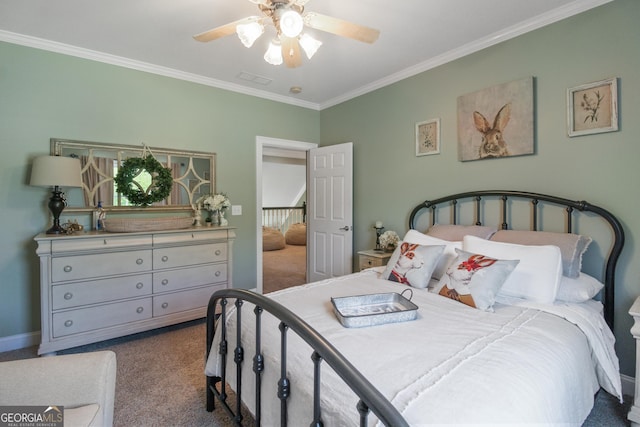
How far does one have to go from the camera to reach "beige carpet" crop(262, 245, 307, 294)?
4746 millimetres

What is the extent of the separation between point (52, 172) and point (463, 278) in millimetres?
3216

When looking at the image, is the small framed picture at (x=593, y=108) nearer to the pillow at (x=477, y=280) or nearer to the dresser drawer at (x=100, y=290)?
the pillow at (x=477, y=280)

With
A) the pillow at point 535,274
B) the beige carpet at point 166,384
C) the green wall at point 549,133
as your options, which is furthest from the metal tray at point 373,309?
the green wall at point 549,133

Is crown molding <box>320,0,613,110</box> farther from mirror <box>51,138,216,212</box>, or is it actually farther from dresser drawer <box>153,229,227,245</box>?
dresser drawer <box>153,229,227,245</box>

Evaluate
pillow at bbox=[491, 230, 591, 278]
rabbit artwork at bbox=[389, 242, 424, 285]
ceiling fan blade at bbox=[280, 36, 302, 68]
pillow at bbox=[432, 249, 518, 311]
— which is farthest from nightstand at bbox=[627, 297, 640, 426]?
ceiling fan blade at bbox=[280, 36, 302, 68]

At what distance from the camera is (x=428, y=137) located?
320 cm

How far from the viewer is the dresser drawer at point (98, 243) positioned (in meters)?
2.45

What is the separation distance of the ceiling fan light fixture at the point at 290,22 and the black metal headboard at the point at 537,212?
2070 mm

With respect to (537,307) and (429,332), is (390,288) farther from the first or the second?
(537,307)

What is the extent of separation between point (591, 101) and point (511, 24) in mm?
873

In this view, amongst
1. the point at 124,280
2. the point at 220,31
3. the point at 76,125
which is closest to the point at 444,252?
the point at 220,31

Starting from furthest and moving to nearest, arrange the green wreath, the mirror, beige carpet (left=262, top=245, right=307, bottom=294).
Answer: beige carpet (left=262, top=245, right=307, bottom=294)
the green wreath
the mirror

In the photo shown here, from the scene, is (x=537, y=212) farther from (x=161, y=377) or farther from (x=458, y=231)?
(x=161, y=377)

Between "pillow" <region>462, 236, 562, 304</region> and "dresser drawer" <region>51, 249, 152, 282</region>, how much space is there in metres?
2.94
